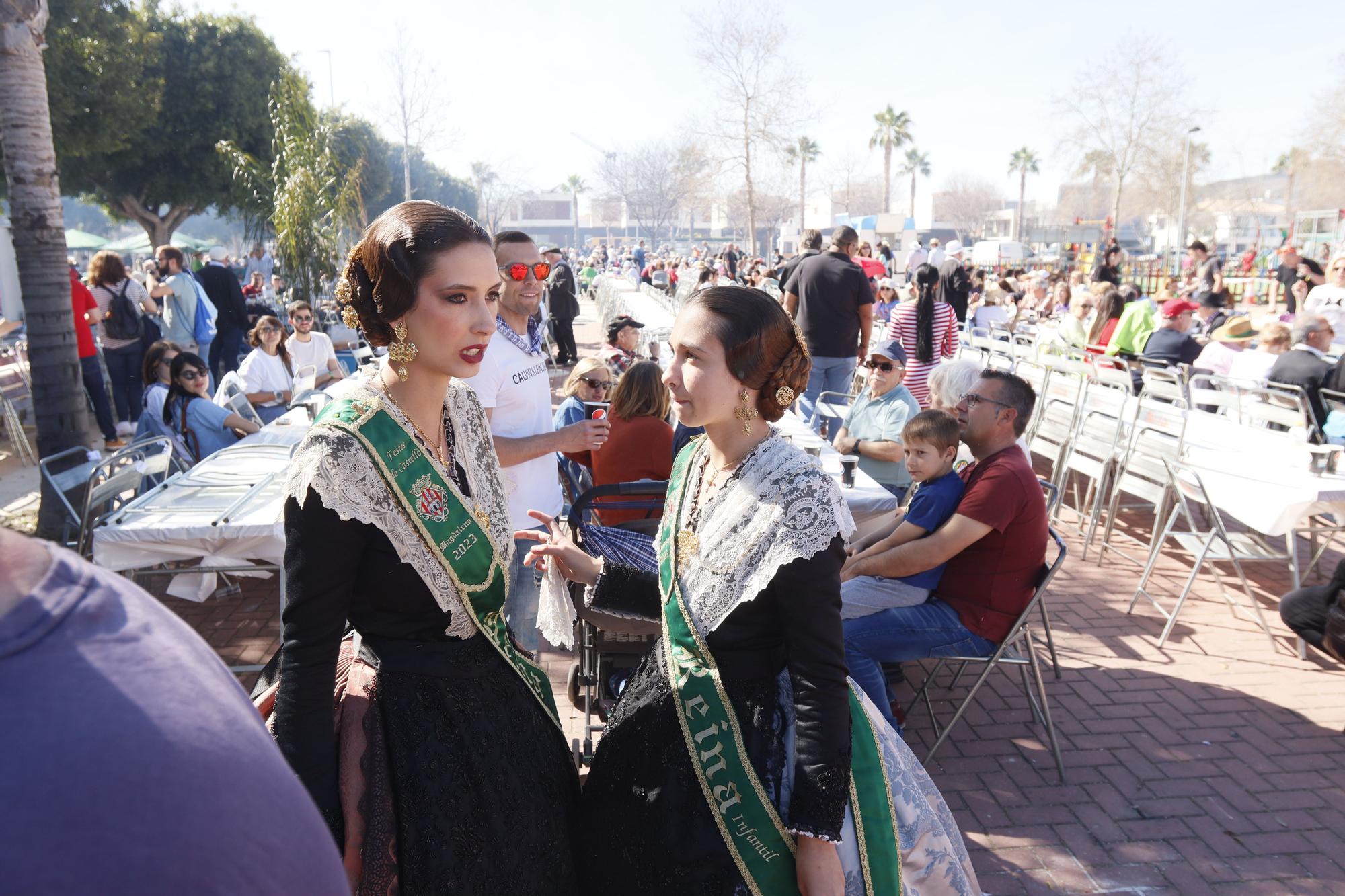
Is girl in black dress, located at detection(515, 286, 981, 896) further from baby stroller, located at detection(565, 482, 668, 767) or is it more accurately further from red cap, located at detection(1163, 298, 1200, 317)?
red cap, located at detection(1163, 298, 1200, 317)

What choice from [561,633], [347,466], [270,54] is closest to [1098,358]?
[561,633]

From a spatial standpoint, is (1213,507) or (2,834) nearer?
(2,834)

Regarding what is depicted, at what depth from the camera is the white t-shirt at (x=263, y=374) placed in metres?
6.95

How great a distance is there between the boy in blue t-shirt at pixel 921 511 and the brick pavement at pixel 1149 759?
28.5 inches

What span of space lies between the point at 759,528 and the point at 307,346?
24.6 ft

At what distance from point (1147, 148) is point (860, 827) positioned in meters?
37.7

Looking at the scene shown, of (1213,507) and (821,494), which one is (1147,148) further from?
(821,494)

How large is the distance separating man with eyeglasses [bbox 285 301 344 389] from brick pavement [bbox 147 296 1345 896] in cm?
338

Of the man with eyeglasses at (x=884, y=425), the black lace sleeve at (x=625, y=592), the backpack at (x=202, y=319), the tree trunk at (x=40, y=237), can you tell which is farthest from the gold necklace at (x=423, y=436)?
the backpack at (x=202, y=319)

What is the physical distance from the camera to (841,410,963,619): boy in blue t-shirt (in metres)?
3.50

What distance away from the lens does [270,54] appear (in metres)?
23.8

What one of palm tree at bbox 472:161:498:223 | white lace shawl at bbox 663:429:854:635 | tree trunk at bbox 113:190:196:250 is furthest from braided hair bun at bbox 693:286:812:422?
palm tree at bbox 472:161:498:223

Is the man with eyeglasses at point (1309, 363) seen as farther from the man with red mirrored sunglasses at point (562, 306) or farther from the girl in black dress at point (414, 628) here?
the man with red mirrored sunglasses at point (562, 306)

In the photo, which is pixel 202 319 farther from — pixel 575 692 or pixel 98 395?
A: pixel 575 692
